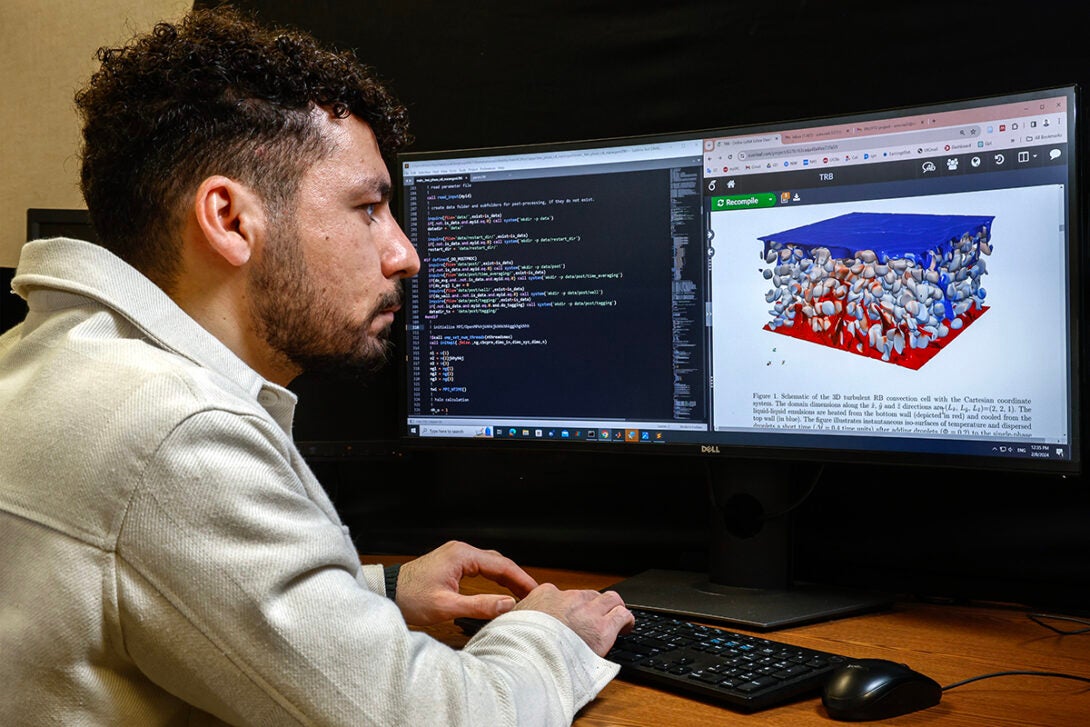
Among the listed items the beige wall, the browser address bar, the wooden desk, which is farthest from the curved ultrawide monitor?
the beige wall

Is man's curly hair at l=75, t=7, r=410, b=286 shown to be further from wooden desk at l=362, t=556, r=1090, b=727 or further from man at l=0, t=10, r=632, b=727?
wooden desk at l=362, t=556, r=1090, b=727

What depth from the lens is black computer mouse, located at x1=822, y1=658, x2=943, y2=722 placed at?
88 centimetres

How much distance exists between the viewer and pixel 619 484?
164 centimetres

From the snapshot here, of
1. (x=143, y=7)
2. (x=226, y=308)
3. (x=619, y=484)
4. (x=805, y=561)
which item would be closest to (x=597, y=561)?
(x=619, y=484)

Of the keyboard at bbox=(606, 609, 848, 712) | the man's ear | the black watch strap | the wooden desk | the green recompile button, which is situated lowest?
the wooden desk

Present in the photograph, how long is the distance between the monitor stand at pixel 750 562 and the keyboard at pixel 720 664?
0.61 feet

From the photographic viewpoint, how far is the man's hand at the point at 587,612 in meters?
0.98

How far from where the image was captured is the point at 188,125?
0.97 m

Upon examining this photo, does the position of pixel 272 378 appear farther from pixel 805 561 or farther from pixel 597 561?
pixel 805 561

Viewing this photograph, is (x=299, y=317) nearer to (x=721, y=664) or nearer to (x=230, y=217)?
(x=230, y=217)

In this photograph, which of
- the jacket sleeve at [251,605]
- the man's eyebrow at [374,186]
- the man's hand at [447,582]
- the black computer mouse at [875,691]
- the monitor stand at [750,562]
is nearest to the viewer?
the jacket sleeve at [251,605]

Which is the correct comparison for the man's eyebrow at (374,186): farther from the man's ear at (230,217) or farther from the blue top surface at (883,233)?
the blue top surface at (883,233)

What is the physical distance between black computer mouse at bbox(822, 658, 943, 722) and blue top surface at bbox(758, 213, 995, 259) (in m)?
0.49

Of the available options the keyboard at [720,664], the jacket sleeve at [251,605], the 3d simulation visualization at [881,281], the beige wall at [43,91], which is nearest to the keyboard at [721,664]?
the keyboard at [720,664]
